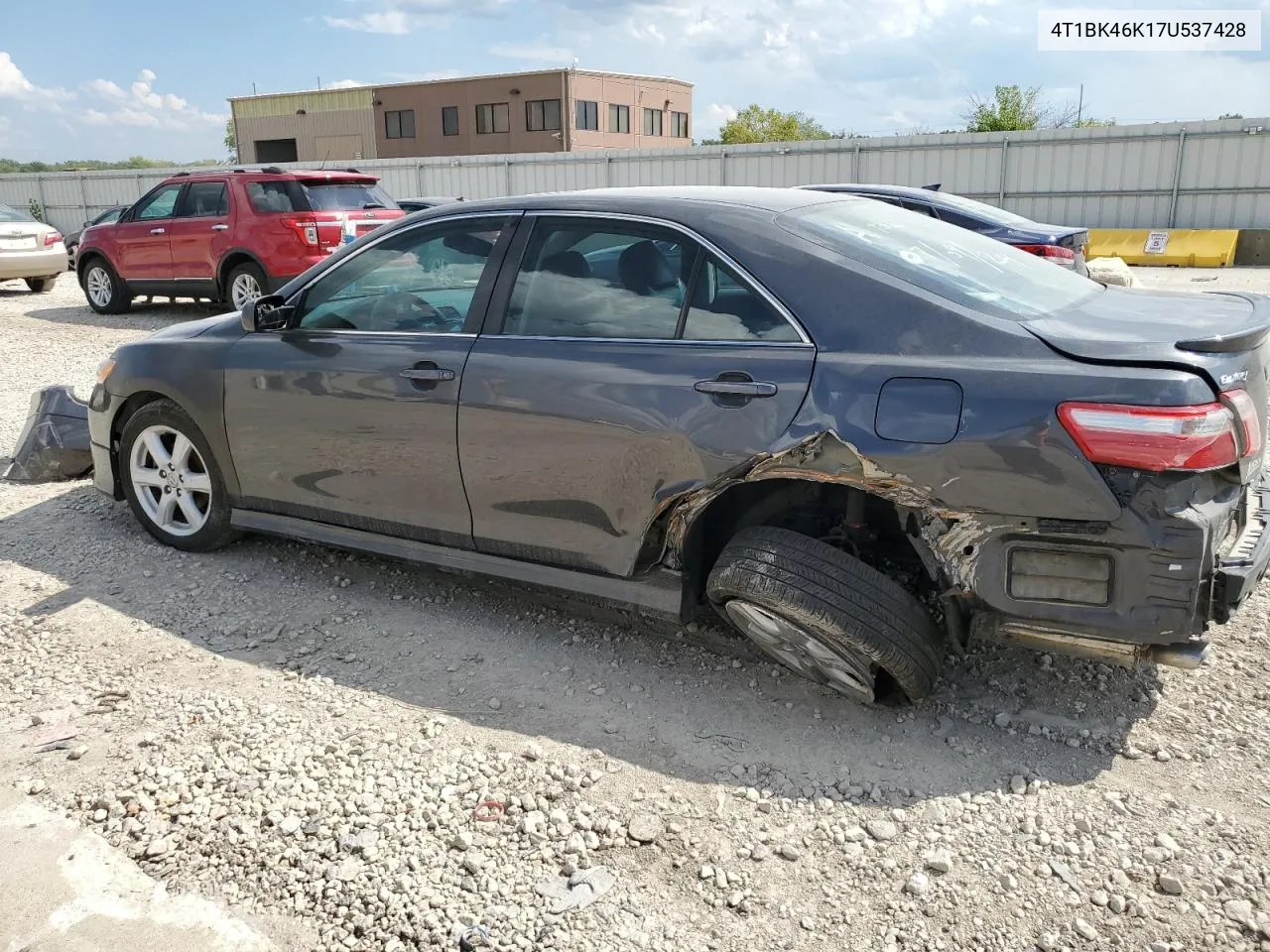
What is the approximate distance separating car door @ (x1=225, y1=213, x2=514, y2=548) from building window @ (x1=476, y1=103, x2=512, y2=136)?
55.8 metres

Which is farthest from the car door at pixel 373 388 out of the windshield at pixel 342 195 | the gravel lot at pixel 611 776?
the windshield at pixel 342 195

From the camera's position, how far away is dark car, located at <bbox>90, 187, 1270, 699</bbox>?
288 cm

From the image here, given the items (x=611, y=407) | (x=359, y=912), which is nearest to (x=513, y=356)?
(x=611, y=407)

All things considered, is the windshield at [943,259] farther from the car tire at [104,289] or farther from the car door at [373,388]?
the car tire at [104,289]

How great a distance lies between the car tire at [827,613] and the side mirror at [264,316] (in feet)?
7.25

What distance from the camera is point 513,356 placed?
379cm

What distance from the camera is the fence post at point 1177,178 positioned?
22.2 metres

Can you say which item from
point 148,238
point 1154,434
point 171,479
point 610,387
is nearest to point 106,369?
point 171,479

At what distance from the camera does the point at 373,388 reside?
161 inches

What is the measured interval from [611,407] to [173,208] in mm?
11546

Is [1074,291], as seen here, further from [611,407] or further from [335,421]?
[335,421]

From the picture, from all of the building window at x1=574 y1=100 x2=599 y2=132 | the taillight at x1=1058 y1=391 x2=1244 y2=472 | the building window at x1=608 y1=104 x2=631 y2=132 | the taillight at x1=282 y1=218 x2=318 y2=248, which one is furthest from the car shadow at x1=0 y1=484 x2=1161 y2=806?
the building window at x1=608 y1=104 x2=631 y2=132

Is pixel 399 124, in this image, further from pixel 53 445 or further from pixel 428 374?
pixel 428 374

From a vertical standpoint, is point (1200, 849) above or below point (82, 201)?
below
